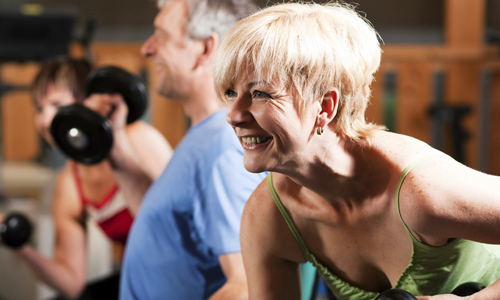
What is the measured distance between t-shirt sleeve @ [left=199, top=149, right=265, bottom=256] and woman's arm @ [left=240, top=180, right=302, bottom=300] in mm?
154

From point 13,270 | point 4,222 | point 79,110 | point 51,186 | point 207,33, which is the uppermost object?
point 207,33

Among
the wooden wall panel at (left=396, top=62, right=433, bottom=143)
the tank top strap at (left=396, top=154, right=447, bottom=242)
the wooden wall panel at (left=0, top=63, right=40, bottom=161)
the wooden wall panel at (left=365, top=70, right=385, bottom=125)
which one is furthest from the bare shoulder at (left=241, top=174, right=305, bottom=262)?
the wooden wall panel at (left=0, top=63, right=40, bottom=161)

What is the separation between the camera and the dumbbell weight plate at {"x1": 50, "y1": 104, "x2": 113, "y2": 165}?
1.31 meters

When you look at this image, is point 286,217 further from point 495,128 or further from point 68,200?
point 495,128

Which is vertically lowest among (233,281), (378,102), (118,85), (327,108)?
(378,102)

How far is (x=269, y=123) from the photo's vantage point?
70cm

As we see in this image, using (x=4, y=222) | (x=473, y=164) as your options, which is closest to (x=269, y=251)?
(x=4, y=222)

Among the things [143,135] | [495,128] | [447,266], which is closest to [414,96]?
[495,128]

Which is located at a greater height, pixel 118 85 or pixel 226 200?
pixel 118 85

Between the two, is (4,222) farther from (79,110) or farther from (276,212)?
(276,212)

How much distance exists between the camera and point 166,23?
4.22ft

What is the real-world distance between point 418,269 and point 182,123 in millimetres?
2842

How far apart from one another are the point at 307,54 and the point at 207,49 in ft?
1.97

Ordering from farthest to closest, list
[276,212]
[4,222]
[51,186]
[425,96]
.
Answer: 1. [425,96]
2. [51,186]
3. [4,222]
4. [276,212]
